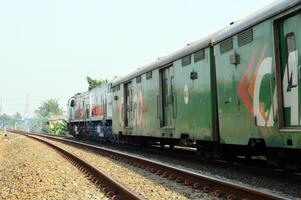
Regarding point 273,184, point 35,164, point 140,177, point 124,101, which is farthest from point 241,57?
point 124,101

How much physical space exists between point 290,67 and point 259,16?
4.75 ft

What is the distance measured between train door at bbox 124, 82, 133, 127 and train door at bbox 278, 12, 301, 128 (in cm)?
1149

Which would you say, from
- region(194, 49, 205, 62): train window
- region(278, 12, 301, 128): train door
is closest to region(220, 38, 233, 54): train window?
region(194, 49, 205, 62): train window

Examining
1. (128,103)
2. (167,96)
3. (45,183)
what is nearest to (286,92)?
(45,183)

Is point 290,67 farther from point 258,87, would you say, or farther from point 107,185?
point 107,185

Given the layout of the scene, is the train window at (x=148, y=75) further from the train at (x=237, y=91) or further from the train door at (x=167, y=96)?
the train door at (x=167, y=96)

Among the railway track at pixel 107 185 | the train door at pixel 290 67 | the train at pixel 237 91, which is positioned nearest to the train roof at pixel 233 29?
the train at pixel 237 91

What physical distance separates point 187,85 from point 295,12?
209 inches

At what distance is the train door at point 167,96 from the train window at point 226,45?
3697 mm

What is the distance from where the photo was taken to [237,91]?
31.9 ft

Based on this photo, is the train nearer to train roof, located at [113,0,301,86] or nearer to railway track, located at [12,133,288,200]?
train roof, located at [113,0,301,86]

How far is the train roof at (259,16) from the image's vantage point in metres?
7.74

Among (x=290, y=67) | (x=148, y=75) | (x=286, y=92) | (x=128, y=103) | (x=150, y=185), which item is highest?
(x=148, y=75)

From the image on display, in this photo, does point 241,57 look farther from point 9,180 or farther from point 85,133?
point 85,133
